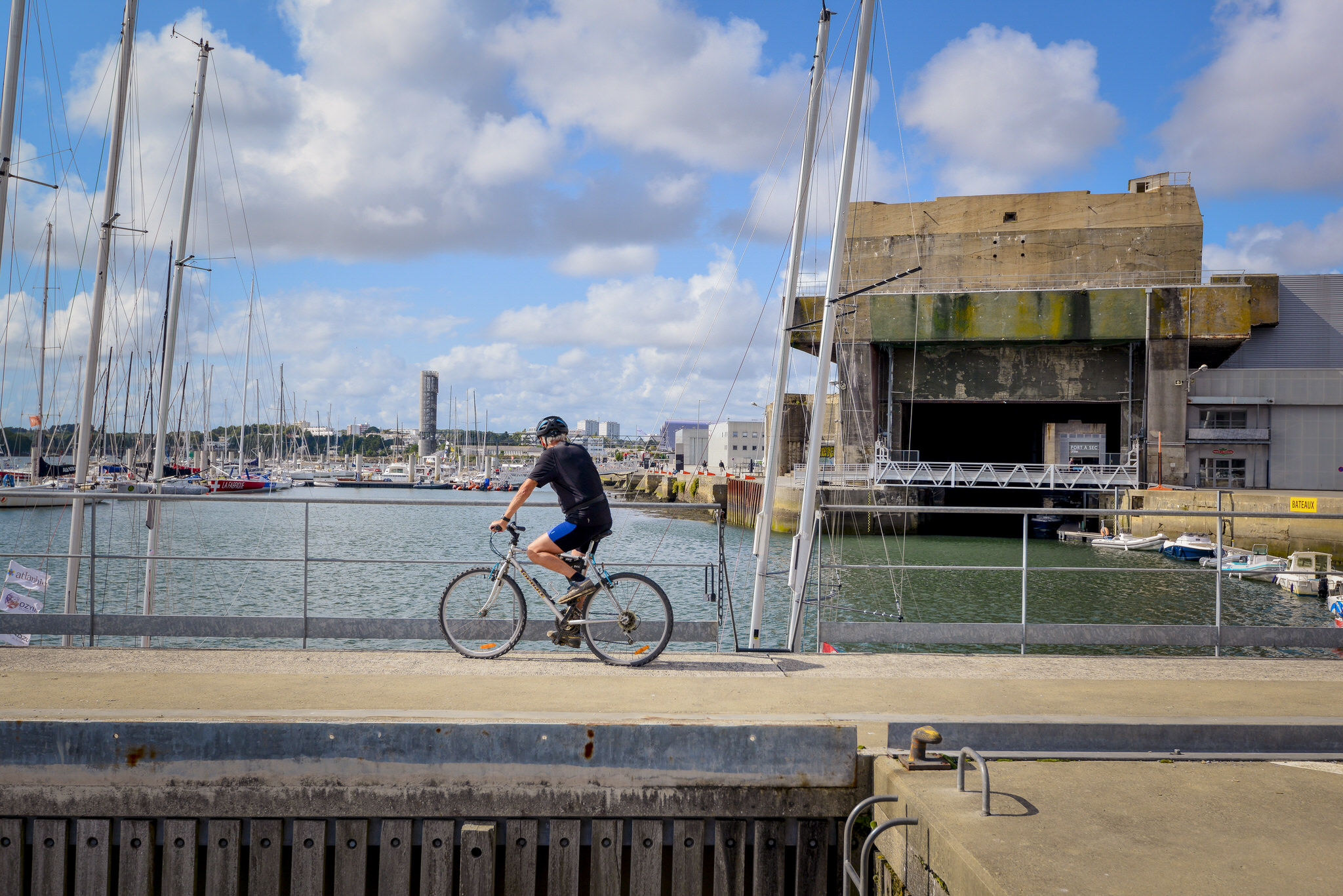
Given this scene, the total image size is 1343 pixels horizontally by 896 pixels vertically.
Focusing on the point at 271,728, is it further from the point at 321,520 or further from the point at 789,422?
the point at 789,422

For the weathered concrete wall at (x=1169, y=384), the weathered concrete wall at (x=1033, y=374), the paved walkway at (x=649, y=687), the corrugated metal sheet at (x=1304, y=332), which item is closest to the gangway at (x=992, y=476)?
the weathered concrete wall at (x=1169, y=384)

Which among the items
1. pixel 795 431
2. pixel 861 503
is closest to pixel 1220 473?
pixel 861 503

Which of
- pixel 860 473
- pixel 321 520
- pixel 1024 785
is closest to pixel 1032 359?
pixel 860 473

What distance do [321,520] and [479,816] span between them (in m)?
50.9

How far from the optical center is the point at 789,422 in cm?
6788

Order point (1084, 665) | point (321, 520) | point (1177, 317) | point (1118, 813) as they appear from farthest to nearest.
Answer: point (321, 520) < point (1177, 317) < point (1084, 665) < point (1118, 813)

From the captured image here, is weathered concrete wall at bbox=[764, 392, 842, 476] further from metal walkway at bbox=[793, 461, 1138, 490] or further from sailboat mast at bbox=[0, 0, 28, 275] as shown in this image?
sailboat mast at bbox=[0, 0, 28, 275]

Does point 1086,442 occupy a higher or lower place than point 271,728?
higher

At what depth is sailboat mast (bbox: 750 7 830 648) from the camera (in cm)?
990

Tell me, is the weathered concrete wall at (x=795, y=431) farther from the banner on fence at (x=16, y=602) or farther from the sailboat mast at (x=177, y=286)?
the banner on fence at (x=16, y=602)

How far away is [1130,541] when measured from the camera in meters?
36.9

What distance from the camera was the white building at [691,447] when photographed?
5123 inches

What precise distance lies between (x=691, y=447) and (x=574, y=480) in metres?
127

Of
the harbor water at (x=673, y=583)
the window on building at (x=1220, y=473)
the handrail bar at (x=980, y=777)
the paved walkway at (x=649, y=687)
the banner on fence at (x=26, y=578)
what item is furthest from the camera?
the window on building at (x=1220, y=473)
